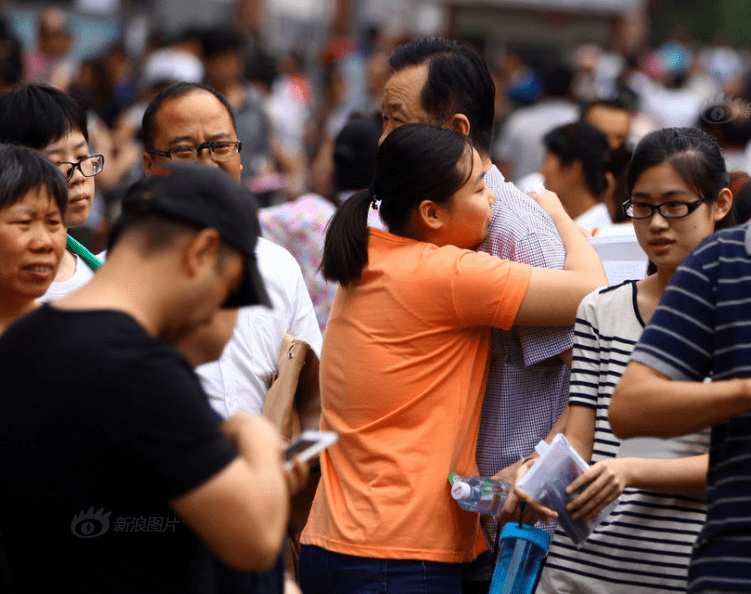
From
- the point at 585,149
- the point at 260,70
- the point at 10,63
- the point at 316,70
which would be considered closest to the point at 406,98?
the point at 585,149

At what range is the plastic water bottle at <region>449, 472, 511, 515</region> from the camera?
2.84 m

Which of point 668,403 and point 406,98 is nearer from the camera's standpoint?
point 668,403

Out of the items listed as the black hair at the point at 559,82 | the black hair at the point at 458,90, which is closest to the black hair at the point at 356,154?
the black hair at the point at 458,90

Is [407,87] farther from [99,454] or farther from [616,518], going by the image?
[99,454]

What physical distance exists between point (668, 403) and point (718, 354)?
0.15m

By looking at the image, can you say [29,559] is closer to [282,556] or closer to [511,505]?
[282,556]

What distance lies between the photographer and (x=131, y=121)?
9680 millimetres

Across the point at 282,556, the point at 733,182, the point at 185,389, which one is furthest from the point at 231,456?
the point at 733,182

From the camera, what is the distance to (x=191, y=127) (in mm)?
3549

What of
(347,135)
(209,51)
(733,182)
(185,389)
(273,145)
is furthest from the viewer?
(273,145)

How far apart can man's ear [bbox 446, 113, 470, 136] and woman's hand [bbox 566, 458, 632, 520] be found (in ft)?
4.01

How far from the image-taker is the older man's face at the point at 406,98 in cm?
337

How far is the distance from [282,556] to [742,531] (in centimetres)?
95

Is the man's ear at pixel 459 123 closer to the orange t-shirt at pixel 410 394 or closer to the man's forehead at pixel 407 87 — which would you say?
the man's forehead at pixel 407 87
